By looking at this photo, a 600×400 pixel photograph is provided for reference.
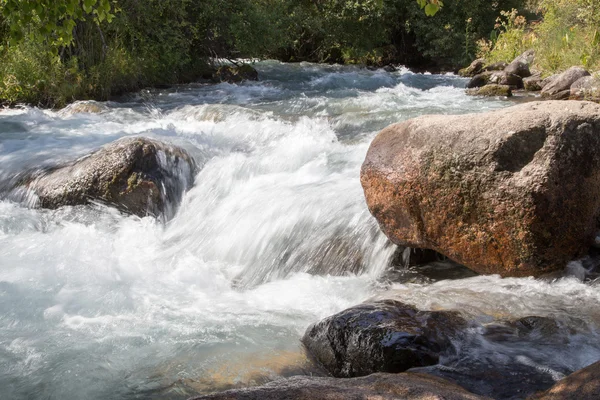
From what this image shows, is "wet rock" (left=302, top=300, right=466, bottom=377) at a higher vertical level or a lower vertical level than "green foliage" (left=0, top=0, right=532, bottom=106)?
lower

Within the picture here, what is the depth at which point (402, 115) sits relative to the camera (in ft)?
34.3

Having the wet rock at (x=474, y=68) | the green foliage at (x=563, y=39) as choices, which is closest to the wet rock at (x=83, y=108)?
the green foliage at (x=563, y=39)

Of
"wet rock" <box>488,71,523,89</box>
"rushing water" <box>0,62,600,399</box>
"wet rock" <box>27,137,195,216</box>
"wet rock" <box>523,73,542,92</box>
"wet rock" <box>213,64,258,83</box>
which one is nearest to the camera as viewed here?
"rushing water" <box>0,62,600,399</box>

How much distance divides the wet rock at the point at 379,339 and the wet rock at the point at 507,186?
35.2 inches

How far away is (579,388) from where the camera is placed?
2543 mm

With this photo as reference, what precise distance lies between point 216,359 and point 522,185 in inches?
101

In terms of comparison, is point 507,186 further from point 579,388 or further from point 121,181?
point 121,181

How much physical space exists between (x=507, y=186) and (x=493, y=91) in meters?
9.29

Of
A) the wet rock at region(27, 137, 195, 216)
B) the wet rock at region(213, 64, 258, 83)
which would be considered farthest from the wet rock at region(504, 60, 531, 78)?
the wet rock at region(27, 137, 195, 216)

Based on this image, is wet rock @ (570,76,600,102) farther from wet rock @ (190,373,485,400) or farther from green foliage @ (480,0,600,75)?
wet rock @ (190,373,485,400)

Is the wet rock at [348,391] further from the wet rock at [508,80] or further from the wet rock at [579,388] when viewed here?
the wet rock at [508,80]

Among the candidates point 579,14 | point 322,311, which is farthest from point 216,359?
point 579,14

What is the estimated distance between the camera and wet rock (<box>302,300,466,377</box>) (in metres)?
3.67

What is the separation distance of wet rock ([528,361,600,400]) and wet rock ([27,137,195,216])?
5.46 m
